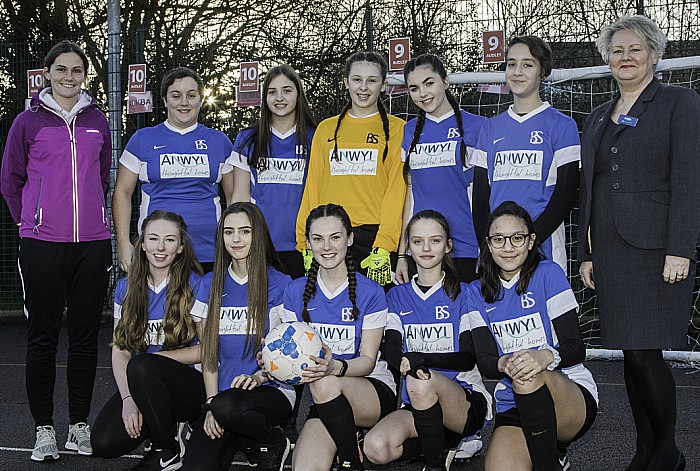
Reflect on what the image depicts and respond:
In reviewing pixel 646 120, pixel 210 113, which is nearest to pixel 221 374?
pixel 646 120

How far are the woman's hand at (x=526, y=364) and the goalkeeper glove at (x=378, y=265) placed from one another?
1.05m

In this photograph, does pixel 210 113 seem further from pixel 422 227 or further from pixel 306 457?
pixel 306 457

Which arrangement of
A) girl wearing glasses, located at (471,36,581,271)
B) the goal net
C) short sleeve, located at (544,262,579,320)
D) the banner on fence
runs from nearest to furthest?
short sleeve, located at (544,262,579,320) < girl wearing glasses, located at (471,36,581,271) < the goal net < the banner on fence

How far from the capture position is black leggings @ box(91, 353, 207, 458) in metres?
3.60

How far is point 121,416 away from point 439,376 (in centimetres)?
146

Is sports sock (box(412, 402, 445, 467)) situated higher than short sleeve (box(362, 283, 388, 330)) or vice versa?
short sleeve (box(362, 283, 388, 330))

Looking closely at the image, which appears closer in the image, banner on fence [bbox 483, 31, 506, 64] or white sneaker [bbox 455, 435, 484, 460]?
white sneaker [bbox 455, 435, 484, 460]

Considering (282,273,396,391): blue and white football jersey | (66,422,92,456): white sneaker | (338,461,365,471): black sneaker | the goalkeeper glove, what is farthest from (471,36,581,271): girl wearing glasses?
(66,422,92,456): white sneaker

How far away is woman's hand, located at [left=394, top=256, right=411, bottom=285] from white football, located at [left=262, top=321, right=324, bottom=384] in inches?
27.8

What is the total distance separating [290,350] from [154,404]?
72 cm

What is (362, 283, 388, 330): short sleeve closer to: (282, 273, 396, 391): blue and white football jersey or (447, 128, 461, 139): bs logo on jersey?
(282, 273, 396, 391): blue and white football jersey

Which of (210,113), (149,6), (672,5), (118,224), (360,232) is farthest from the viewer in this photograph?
(149,6)

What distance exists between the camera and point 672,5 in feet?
21.2

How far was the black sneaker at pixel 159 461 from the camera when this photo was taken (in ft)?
12.1
